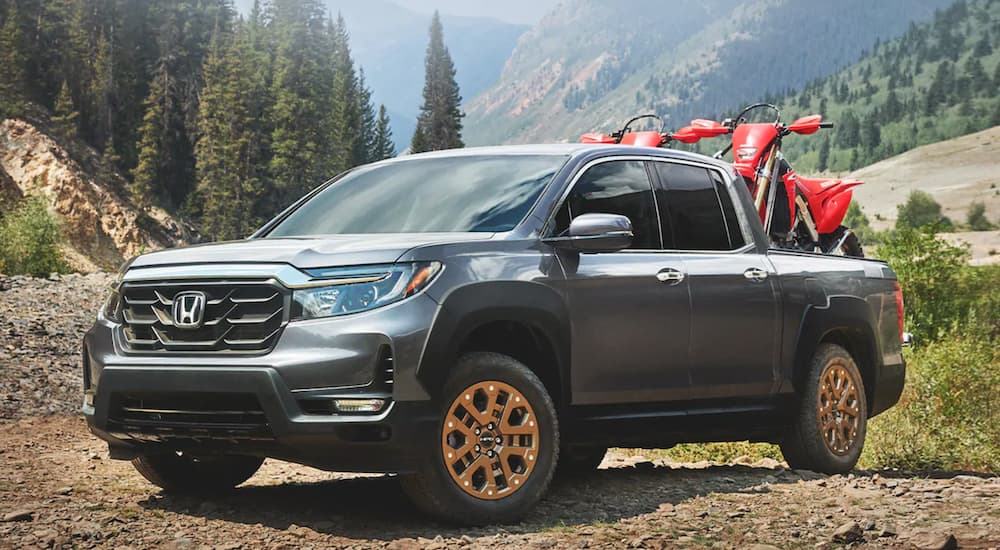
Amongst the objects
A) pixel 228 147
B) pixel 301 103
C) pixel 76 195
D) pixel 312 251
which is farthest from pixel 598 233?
pixel 301 103

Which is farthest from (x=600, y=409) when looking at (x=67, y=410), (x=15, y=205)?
(x=15, y=205)

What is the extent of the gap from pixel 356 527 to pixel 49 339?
11464mm

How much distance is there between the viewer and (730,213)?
26.2ft

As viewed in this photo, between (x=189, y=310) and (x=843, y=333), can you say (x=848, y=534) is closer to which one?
(x=843, y=333)

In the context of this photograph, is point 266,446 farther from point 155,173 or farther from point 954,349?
point 155,173

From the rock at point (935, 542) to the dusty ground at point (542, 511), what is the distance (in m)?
0.01

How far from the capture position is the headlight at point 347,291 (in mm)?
5574

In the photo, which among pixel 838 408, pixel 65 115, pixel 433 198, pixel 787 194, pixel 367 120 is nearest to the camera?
pixel 433 198

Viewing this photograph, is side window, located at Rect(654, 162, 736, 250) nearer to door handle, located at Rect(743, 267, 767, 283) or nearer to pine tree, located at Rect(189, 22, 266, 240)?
door handle, located at Rect(743, 267, 767, 283)

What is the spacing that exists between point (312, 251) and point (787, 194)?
7.66 metres

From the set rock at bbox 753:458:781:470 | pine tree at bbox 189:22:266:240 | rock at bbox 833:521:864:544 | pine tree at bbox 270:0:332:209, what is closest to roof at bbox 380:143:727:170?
rock at bbox 833:521:864:544

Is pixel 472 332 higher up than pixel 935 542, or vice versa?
pixel 472 332

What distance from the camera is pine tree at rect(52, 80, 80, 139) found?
71938 millimetres

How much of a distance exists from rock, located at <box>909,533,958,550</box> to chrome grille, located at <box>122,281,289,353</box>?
3.09m
